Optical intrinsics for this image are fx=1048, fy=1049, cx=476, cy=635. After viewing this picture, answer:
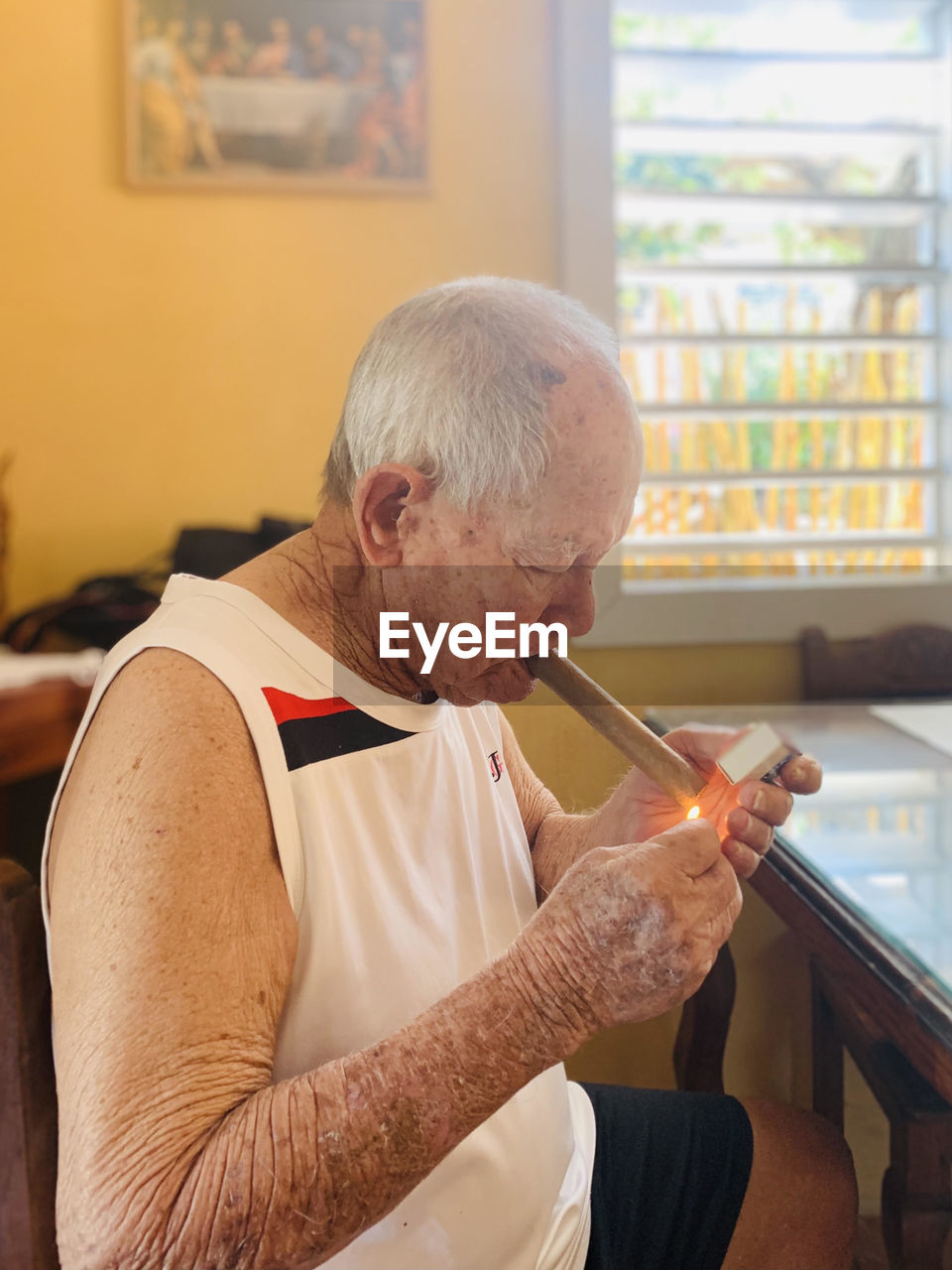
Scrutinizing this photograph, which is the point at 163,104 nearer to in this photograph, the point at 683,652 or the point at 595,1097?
the point at 683,652

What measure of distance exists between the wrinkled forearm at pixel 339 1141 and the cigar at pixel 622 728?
137 millimetres

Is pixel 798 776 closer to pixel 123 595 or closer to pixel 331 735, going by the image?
pixel 331 735

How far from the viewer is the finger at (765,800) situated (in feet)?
1.96

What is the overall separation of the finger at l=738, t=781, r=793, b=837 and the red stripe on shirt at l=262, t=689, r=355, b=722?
0.25m

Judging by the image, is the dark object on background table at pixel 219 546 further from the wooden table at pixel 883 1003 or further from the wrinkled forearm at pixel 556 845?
the wrinkled forearm at pixel 556 845

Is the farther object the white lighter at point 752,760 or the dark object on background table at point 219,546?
the dark object on background table at point 219,546

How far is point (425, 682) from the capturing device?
0.69m

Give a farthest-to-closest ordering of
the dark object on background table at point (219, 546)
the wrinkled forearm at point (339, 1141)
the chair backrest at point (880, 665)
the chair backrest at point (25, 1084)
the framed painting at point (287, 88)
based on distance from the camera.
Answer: the framed painting at point (287, 88) → the dark object on background table at point (219, 546) → the chair backrest at point (880, 665) → the chair backrest at point (25, 1084) → the wrinkled forearm at point (339, 1141)

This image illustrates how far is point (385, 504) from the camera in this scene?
64 centimetres

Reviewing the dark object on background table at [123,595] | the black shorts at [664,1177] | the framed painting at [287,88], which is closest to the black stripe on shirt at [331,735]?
the black shorts at [664,1177]

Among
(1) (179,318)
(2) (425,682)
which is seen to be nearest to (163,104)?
(1) (179,318)

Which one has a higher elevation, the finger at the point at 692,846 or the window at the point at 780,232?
the window at the point at 780,232

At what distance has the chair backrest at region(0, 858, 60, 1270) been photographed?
2.15ft

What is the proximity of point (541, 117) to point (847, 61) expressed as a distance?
0.78 meters
